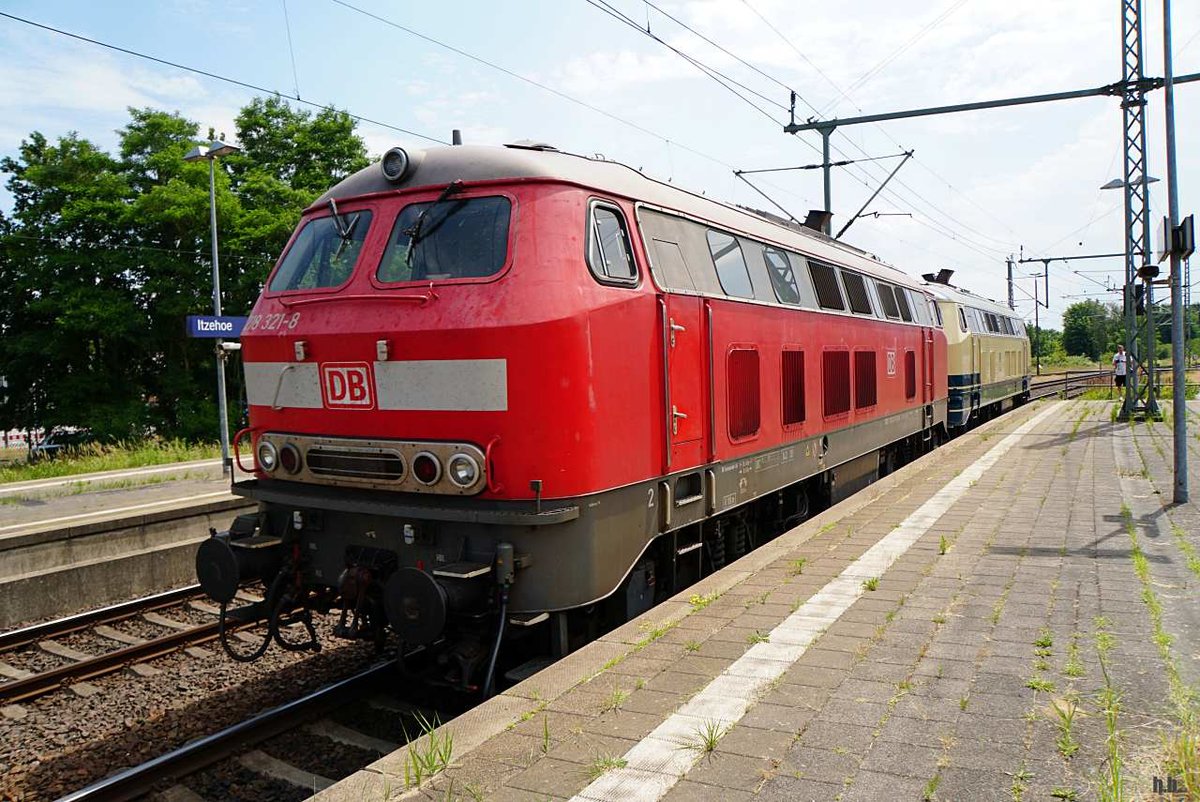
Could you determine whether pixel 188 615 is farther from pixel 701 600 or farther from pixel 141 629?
pixel 701 600

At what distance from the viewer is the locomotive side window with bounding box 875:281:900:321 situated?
40.3ft

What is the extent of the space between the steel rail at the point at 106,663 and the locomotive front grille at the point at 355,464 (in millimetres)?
2253

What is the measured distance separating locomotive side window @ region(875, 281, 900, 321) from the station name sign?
10193 mm

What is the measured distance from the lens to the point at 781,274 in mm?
8422

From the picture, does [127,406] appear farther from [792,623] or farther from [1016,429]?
[792,623]

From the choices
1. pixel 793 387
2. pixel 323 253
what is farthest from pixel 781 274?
pixel 323 253

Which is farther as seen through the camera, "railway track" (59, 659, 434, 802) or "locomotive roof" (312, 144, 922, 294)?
"locomotive roof" (312, 144, 922, 294)

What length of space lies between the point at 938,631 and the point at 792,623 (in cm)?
87

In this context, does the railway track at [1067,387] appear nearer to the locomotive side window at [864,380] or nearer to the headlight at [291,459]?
the locomotive side window at [864,380]

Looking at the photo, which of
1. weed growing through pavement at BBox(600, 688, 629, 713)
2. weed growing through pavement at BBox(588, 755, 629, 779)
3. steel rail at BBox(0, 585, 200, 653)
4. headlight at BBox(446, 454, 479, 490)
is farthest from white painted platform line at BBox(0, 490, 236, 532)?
weed growing through pavement at BBox(588, 755, 629, 779)

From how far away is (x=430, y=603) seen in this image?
472 centimetres

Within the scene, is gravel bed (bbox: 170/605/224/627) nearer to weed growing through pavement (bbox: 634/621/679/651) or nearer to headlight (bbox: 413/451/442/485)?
headlight (bbox: 413/451/442/485)

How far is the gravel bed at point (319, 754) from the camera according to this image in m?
5.14

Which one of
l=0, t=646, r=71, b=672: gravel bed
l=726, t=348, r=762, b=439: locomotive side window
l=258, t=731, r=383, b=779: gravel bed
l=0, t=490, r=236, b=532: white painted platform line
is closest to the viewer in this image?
l=258, t=731, r=383, b=779: gravel bed
